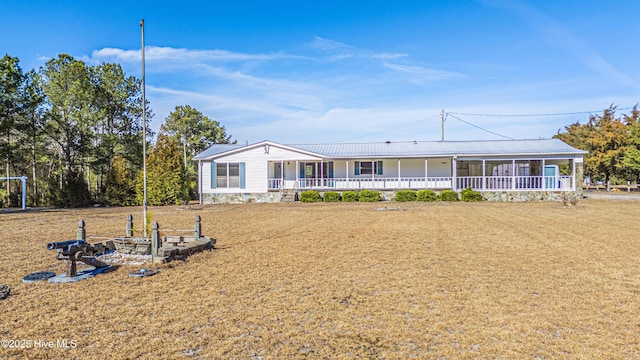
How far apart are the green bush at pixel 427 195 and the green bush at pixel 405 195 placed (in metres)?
0.29

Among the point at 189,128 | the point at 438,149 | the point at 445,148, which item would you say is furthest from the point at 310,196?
the point at 189,128

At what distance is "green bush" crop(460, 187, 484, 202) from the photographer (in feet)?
73.6

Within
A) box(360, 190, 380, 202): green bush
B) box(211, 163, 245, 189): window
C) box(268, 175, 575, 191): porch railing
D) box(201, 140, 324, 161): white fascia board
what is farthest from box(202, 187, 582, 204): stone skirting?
box(201, 140, 324, 161): white fascia board

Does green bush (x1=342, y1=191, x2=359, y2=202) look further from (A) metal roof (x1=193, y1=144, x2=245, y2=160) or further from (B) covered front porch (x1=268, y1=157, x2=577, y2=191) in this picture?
(A) metal roof (x1=193, y1=144, x2=245, y2=160)

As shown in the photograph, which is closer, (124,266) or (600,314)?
(600,314)

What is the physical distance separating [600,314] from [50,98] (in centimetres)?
3033

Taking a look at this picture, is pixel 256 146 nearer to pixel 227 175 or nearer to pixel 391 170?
pixel 227 175

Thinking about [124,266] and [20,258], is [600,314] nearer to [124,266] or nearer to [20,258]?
[124,266]

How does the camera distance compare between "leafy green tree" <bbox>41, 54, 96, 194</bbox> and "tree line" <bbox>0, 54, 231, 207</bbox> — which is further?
"leafy green tree" <bbox>41, 54, 96, 194</bbox>

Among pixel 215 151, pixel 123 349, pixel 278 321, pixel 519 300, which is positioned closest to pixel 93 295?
pixel 123 349

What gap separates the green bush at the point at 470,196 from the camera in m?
22.4

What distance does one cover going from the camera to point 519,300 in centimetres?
488

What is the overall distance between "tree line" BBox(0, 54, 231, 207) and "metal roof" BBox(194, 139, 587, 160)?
2.92 m

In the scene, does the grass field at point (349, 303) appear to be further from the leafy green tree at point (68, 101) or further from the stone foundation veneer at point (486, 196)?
the leafy green tree at point (68, 101)
